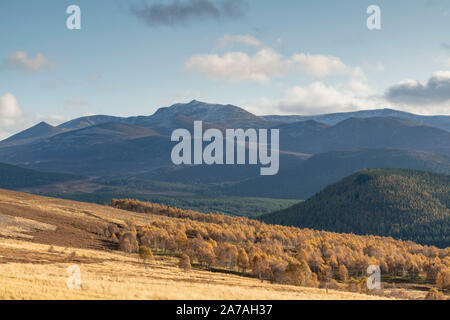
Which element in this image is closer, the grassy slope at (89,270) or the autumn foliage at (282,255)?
the grassy slope at (89,270)

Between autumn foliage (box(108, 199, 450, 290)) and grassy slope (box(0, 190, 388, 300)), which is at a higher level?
grassy slope (box(0, 190, 388, 300))

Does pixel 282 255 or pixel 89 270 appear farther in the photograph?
pixel 282 255

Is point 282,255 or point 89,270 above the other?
point 89,270

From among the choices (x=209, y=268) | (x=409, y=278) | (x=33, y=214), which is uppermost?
(x=33, y=214)

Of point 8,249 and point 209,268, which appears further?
point 209,268

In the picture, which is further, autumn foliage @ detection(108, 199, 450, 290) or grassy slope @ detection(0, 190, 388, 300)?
autumn foliage @ detection(108, 199, 450, 290)

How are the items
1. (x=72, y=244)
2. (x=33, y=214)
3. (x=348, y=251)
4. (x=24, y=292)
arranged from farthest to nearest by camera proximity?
(x=348, y=251) < (x=33, y=214) < (x=72, y=244) < (x=24, y=292)

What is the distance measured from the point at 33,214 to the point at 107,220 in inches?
1203

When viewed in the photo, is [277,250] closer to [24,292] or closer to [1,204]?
[1,204]

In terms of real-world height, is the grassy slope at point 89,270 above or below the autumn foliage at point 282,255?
above
